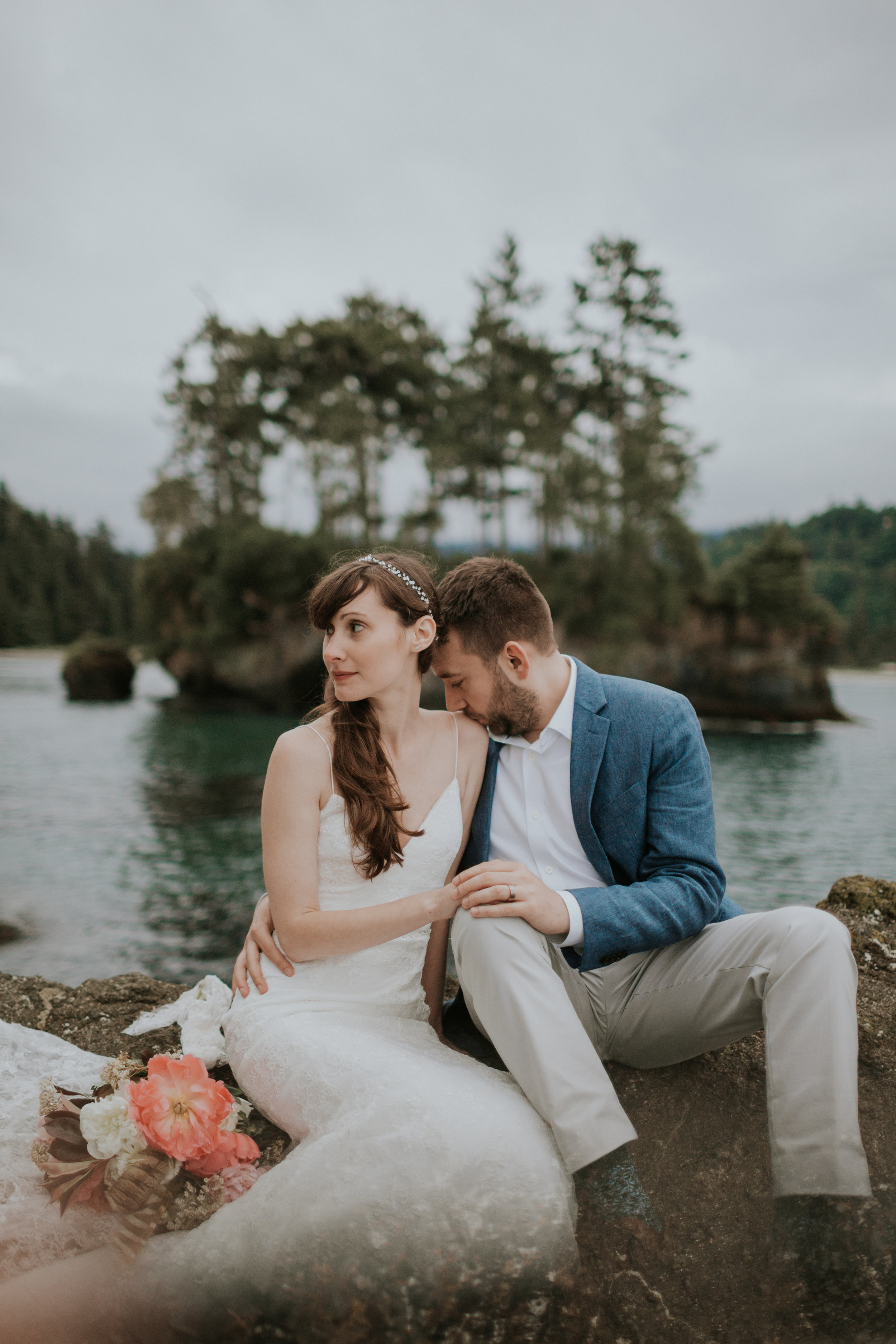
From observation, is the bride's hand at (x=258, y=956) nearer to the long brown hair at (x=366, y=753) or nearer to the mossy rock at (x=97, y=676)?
the long brown hair at (x=366, y=753)

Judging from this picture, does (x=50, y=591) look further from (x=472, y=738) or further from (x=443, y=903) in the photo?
(x=443, y=903)

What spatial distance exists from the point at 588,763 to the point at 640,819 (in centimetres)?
25

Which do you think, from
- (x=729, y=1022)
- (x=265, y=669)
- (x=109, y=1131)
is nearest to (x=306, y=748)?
(x=109, y=1131)

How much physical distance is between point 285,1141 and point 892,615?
223 ft

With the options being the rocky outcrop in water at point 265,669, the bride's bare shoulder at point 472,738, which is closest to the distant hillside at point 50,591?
the rocky outcrop in water at point 265,669

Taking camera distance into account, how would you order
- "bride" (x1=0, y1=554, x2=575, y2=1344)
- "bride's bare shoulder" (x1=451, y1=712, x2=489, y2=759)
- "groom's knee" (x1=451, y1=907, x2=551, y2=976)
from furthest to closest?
"bride's bare shoulder" (x1=451, y1=712, x2=489, y2=759), "groom's knee" (x1=451, y1=907, x2=551, y2=976), "bride" (x1=0, y1=554, x2=575, y2=1344)

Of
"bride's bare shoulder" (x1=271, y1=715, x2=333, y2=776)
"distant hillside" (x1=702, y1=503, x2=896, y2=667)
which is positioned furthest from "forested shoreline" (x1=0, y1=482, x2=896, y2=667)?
"bride's bare shoulder" (x1=271, y1=715, x2=333, y2=776)

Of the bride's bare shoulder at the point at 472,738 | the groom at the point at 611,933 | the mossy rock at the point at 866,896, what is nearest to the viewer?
the groom at the point at 611,933

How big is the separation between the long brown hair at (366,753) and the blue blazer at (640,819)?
1.32 ft

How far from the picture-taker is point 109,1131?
86.9 inches

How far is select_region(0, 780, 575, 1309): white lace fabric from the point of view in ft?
6.75

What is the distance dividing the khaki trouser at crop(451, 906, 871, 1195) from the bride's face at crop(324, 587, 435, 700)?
86 cm

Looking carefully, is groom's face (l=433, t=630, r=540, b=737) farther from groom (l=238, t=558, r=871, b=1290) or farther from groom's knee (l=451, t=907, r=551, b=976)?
groom's knee (l=451, t=907, r=551, b=976)

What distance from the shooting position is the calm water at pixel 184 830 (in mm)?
11078
